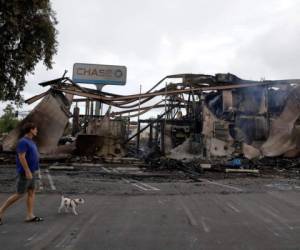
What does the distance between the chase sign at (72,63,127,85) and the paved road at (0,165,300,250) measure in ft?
69.3

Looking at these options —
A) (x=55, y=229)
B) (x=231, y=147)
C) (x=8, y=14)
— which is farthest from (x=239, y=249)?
(x=231, y=147)

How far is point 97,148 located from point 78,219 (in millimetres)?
18350

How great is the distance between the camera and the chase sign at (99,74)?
3400 cm

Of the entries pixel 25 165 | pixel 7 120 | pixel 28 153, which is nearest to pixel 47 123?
pixel 28 153

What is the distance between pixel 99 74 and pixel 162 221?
1044 inches

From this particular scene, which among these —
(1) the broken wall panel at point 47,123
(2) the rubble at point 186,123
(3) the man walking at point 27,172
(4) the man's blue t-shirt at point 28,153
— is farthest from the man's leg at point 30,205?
(1) the broken wall panel at point 47,123

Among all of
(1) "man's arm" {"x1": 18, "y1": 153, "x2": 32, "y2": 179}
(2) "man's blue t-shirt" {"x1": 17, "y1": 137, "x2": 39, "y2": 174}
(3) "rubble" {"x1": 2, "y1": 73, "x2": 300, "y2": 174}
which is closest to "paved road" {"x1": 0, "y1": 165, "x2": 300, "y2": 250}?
(1) "man's arm" {"x1": 18, "y1": 153, "x2": 32, "y2": 179}

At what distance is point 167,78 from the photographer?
30359 millimetres

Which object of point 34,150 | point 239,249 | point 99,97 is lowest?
point 239,249

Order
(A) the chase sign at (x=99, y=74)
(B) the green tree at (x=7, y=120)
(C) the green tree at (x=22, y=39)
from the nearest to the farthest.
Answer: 1. (C) the green tree at (x=22, y=39)
2. (A) the chase sign at (x=99, y=74)
3. (B) the green tree at (x=7, y=120)

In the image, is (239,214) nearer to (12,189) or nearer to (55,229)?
(55,229)

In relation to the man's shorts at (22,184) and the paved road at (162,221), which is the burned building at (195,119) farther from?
the man's shorts at (22,184)

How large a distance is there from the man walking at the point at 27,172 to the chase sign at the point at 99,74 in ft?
83.7

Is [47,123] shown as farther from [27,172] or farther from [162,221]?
[162,221]
